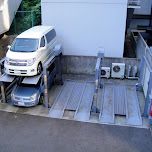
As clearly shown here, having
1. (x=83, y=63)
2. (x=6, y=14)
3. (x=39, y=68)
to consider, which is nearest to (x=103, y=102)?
(x=39, y=68)

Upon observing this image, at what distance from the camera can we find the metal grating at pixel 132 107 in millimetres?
9641

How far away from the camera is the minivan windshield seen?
10.8 meters

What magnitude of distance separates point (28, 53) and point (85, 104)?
385cm

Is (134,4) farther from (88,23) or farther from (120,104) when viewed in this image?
(120,104)

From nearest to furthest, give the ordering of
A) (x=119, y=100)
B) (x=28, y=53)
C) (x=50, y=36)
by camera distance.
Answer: (x=28, y=53)
(x=119, y=100)
(x=50, y=36)

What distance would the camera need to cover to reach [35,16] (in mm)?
18984

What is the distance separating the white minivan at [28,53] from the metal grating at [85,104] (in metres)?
2.75

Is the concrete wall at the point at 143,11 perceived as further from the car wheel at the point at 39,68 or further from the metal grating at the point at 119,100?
the car wheel at the point at 39,68

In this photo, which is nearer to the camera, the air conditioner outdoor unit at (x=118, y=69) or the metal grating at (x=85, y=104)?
the metal grating at (x=85, y=104)

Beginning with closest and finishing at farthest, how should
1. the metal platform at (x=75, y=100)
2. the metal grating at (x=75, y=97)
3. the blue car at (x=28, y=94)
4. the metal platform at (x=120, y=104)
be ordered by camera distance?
the metal platform at (x=120, y=104), the metal platform at (x=75, y=100), the blue car at (x=28, y=94), the metal grating at (x=75, y=97)

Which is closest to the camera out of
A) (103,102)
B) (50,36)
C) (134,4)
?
(103,102)

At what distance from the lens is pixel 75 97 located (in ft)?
38.0

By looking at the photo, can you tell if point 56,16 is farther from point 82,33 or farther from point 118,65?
point 118,65

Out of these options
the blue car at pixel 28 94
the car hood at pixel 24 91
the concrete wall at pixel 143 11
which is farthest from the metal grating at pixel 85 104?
the concrete wall at pixel 143 11
